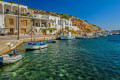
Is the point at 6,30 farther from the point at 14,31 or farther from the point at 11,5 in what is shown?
the point at 11,5

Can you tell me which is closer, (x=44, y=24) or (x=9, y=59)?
(x=9, y=59)

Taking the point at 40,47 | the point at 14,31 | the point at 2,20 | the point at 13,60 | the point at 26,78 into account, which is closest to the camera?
the point at 26,78

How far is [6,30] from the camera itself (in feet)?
106

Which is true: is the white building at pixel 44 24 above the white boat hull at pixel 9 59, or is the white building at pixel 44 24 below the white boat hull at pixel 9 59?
above

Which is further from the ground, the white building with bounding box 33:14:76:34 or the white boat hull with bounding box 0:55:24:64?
the white building with bounding box 33:14:76:34

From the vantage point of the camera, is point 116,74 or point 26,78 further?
point 116,74

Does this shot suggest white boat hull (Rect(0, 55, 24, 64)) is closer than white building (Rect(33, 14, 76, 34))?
Yes

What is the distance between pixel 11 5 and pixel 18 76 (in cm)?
4267

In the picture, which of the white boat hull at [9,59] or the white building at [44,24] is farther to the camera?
the white building at [44,24]

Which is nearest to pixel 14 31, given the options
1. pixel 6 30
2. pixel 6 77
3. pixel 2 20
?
pixel 6 30

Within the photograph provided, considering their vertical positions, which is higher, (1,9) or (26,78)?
(1,9)

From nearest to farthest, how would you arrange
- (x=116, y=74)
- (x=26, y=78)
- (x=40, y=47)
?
(x=26, y=78) < (x=116, y=74) < (x=40, y=47)

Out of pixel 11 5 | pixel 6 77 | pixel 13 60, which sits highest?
pixel 11 5

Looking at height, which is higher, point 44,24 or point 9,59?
point 44,24
